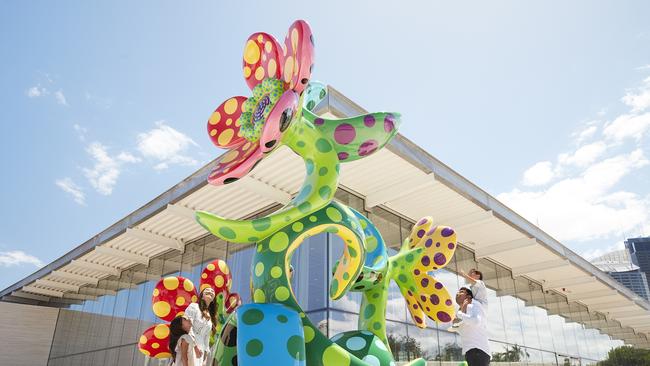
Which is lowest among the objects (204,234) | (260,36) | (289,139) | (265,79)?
(289,139)

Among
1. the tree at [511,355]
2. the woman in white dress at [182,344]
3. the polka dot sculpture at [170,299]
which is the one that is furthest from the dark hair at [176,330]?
the tree at [511,355]

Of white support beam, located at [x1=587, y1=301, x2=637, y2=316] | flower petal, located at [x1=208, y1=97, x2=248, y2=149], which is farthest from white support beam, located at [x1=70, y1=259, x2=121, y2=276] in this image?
white support beam, located at [x1=587, y1=301, x2=637, y2=316]

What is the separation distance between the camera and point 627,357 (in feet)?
75.3

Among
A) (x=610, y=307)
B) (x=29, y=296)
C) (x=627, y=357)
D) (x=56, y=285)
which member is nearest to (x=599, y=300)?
(x=610, y=307)

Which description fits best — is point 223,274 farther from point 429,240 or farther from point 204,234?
point 204,234

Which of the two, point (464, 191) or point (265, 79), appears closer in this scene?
point (265, 79)

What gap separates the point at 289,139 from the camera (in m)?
3.07

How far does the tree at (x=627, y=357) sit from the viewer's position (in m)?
22.3

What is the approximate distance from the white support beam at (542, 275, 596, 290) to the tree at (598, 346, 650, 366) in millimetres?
9406

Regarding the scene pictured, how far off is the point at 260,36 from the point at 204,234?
8947 mm

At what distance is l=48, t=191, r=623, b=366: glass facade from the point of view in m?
7.56

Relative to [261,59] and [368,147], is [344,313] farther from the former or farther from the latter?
[261,59]

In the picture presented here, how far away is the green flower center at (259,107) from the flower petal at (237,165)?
9 centimetres

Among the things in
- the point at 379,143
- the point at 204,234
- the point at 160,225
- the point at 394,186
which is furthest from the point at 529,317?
the point at 379,143
